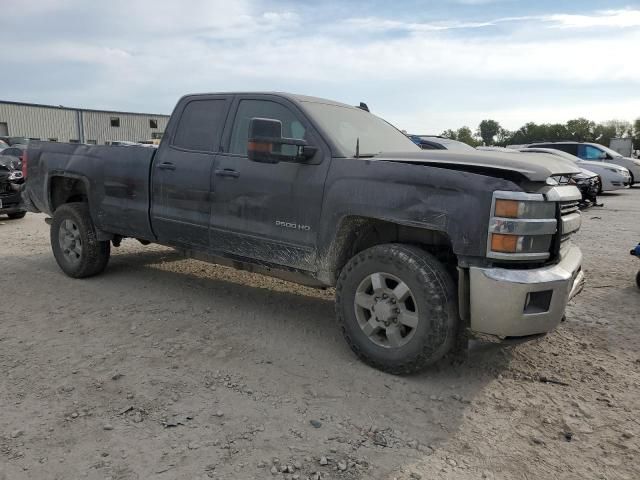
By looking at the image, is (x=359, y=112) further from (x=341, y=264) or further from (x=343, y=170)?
(x=341, y=264)

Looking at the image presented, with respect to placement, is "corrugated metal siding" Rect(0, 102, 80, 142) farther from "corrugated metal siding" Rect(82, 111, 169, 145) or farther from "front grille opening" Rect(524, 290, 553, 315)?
"front grille opening" Rect(524, 290, 553, 315)

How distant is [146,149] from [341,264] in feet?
7.98

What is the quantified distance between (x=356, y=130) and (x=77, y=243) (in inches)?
134

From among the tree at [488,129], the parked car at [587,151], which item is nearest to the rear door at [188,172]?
the parked car at [587,151]

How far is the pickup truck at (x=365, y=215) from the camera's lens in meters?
3.19

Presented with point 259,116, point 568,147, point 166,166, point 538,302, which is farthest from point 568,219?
point 568,147

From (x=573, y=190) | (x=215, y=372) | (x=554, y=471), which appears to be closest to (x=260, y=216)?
(x=215, y=372)

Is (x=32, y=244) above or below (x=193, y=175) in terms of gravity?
below

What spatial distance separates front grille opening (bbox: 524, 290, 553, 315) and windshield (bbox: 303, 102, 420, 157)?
5.33ft

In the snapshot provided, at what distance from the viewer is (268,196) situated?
4.13 m

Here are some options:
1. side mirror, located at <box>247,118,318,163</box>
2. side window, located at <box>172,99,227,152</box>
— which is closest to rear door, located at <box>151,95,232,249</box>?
side window, located at <box>172,99,227,152</box>

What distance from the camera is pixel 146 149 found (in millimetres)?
5133

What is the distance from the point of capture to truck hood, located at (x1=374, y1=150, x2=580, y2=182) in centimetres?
321

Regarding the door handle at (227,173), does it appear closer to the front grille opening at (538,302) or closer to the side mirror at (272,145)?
the side mirror at (272,145)
